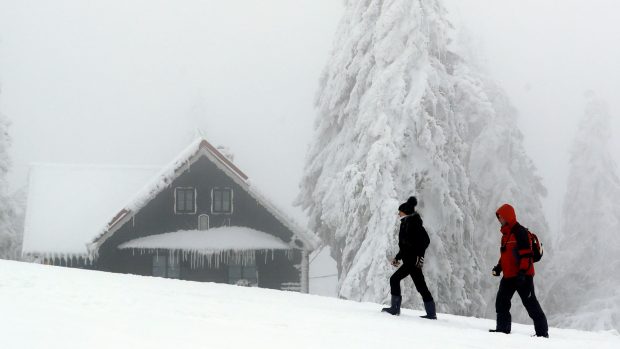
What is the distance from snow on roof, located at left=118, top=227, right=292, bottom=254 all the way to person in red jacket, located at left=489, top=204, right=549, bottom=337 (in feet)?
59.9

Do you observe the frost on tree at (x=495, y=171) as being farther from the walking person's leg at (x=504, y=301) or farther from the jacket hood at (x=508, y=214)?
the jacket hood at (x=508, y=214)

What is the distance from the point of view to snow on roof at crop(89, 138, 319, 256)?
1059 inches

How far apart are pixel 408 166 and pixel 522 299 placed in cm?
1309

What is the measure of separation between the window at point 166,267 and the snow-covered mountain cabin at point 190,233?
36 millimetres

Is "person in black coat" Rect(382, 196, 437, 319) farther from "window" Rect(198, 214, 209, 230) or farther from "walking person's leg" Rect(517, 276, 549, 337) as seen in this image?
"window" Rect(198, 214, 209, 230)

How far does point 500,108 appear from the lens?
3375 centimetres

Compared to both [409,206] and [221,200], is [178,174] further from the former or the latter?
[409,206]

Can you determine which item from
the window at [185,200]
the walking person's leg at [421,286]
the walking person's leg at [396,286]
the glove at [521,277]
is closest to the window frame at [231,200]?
the window at [185,200]

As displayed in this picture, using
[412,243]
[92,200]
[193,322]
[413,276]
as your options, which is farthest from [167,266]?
[193,322]

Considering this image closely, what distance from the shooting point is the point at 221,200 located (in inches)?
1135

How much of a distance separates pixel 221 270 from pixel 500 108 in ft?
47.2

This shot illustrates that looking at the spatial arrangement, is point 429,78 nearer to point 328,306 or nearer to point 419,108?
point 419,108

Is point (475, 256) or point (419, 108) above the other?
point (419, 108)

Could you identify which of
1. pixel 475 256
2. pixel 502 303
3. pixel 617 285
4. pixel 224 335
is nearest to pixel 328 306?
pixel 502 303
